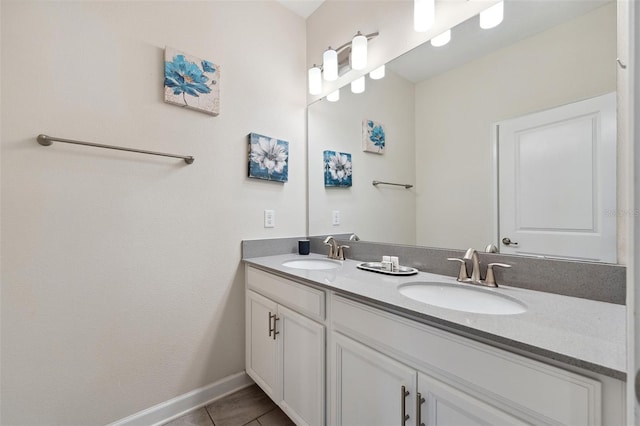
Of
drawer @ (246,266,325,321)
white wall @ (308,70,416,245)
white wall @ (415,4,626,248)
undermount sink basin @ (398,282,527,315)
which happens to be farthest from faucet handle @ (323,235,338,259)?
undermount sink basin @ (398,282,527,315)

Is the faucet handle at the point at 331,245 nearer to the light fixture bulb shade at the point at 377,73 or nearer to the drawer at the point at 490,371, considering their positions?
the drawer at the point at 490,371

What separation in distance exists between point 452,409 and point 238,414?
124 cm


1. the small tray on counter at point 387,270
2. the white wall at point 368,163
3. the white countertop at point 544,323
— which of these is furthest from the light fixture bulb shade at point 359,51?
the white countertop at point 544,323

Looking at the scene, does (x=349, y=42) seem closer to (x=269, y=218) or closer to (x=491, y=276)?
(x=269, y=218)

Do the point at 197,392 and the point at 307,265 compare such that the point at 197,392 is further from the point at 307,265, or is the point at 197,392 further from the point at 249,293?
the point at 307,265

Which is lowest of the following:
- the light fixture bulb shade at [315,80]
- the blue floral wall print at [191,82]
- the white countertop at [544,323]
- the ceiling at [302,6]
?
the white countertop at [544,323]

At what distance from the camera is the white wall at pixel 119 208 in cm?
110

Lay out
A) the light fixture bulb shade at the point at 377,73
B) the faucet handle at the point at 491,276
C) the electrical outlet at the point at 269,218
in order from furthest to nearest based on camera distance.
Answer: the electrical outlet at the point at 269,218 → the light fixture bulb shade at the point at 377,73 → the faucet handle at the point at 491,276

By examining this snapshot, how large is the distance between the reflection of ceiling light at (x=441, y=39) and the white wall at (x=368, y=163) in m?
0.21

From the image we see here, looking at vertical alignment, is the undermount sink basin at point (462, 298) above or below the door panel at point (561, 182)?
below

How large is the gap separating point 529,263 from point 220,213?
5.03 ft

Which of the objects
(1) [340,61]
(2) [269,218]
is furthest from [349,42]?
(2) [269,218]

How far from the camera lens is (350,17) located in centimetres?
174

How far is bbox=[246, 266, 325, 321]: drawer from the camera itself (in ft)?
3.78
